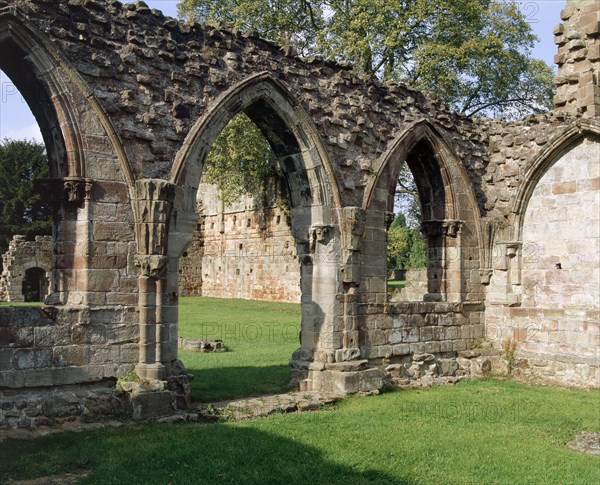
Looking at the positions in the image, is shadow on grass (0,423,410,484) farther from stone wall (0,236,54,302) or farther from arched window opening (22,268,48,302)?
arched window opening (22,268,48,302)

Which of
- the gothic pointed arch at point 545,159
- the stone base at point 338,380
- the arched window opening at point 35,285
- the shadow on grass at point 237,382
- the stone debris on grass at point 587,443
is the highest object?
the gothic pointed arch at point 545,159

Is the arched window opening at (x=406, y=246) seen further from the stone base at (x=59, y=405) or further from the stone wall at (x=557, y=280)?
the stone base at (x=59, y=405)

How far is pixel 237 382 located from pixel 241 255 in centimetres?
2004

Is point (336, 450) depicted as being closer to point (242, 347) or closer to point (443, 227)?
point (443, 227)

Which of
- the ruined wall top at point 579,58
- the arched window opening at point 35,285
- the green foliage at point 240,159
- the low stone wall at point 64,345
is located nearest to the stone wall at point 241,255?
the green foliage at point 240,159

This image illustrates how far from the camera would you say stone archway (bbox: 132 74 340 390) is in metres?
8.30

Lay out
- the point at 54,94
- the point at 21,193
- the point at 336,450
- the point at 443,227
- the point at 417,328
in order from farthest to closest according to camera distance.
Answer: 1. the point at 21,193
2. the point at 443,227
3. the point at 417,328
4. the point at 54,94
5. the point at 336,450

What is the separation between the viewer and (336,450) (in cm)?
684

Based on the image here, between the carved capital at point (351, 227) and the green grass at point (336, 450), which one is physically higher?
the carved capital at point (351, 227)

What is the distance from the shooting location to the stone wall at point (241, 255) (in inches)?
1085

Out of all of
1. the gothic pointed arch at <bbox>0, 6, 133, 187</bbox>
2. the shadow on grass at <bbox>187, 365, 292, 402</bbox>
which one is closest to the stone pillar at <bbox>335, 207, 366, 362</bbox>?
the shadow on grass at <bbox>187, 365, 292, 402</bbox>

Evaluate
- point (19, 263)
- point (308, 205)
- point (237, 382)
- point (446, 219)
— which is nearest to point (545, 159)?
point (446, 219)

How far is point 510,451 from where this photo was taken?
704cm

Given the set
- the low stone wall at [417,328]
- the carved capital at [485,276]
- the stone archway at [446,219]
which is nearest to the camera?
the low stone wall at [417,328]
